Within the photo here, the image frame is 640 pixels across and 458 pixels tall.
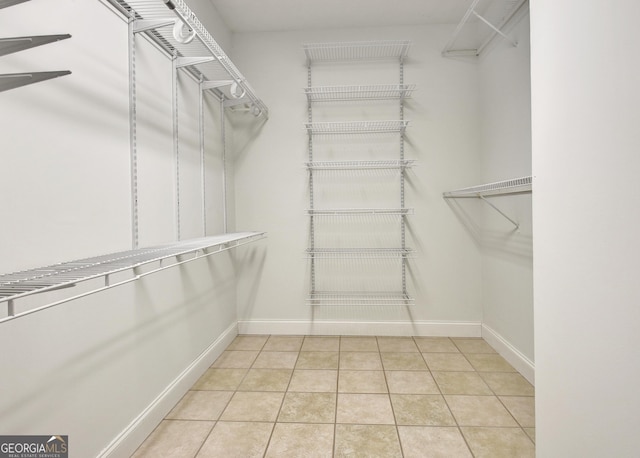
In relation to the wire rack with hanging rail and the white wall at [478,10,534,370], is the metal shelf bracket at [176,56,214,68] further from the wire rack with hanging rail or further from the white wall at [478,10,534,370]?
the white wall at [478,10,534,370]

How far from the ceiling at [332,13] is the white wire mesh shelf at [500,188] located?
51.7 inches

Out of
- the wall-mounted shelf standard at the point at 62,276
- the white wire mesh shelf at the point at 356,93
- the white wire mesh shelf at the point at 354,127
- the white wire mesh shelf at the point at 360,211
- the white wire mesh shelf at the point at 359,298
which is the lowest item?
the white wire mesh shelf at the point at 359,298

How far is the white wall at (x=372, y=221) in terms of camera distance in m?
2.83

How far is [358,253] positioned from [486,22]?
183 centimetres

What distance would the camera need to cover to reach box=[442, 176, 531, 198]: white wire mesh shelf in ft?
5.08

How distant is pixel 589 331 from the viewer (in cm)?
92

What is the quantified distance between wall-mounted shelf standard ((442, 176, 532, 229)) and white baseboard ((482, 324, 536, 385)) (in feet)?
2.82

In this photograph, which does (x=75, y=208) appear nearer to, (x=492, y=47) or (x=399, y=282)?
(x=399, y=282)

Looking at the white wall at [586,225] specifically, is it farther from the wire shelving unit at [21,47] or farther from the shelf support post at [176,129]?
the shelf support post at [176,129]

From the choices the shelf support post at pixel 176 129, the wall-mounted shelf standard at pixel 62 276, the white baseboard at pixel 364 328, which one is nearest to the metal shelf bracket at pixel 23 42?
the wall-mounted shelf standard at pixel 62 276

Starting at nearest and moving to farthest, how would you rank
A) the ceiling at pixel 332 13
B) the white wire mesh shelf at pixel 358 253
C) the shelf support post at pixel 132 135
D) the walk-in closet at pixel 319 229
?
the walk-in closet at pixel 319 229 → the shelf support post at pixel 132 135 → the ceiling at pixel 332 13 → the white wire mesh shelf at pixel 358 253

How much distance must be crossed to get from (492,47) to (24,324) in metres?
3.17

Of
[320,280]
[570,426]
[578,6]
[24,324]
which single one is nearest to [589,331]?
[570,426]

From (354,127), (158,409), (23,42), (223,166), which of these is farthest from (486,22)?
(158,409)
